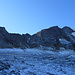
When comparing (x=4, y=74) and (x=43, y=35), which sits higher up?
(x=43, y=35)

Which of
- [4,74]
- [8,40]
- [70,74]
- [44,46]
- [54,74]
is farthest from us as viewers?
[44,46]

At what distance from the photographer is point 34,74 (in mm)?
10016

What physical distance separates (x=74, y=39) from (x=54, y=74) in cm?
4189

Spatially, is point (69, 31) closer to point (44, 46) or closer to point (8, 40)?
point (44, 46)

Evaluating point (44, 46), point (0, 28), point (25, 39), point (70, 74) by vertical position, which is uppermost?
point (0, 28)

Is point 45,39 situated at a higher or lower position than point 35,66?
higher

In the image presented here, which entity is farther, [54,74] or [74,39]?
[74,39]

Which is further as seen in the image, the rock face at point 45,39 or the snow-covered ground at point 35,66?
the rock face at point 45,39

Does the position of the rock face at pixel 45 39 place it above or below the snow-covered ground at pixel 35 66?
above

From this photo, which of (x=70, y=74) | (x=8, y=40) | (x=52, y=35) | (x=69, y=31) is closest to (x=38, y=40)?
(x=52, y=35)

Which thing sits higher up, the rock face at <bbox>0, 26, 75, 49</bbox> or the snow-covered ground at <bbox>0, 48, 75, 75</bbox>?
the rock face at <bbox>0, 26, 75, 49</bbox>

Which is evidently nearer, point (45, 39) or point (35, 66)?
point (35, 66)

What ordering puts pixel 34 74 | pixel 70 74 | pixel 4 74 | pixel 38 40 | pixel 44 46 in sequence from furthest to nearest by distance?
pixel 38 40 < pixel 44 46 < pixel 70 74 < pixel 34 74 < pixel 4 74

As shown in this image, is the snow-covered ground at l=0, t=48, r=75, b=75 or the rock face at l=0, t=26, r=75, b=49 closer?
the snow-covered ground at l=0, t=48, r=75, b=75
